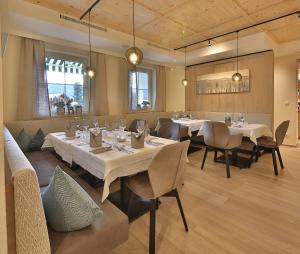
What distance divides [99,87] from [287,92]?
489 cm

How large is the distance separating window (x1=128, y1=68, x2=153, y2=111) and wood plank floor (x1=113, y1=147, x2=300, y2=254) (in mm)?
2676

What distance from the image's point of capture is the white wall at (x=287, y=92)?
5.04 meters

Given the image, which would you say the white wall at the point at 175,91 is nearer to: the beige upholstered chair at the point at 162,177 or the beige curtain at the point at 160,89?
the beige curtain at the point at 160,89

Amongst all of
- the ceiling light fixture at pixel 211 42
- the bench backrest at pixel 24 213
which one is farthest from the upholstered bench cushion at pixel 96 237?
the ceiling light fixture at pixel 211 42

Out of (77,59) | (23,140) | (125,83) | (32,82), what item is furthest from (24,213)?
(125,83)

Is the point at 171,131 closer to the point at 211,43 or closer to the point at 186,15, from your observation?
the point at 186,15

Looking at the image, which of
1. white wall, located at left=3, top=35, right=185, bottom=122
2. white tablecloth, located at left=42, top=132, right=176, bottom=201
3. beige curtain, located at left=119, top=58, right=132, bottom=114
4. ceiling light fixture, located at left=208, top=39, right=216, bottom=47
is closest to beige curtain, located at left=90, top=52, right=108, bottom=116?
white wall, located at left=3, top=35, right=185, bottom=122

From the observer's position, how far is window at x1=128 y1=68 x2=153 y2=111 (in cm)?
511

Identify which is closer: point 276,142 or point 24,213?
point 24,213

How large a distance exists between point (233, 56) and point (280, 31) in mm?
1197

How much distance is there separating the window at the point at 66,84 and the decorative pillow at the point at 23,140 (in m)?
0.94

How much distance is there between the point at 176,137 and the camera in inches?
113

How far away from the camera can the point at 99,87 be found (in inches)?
171

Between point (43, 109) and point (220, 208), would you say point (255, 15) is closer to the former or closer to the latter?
point (220, 208)
